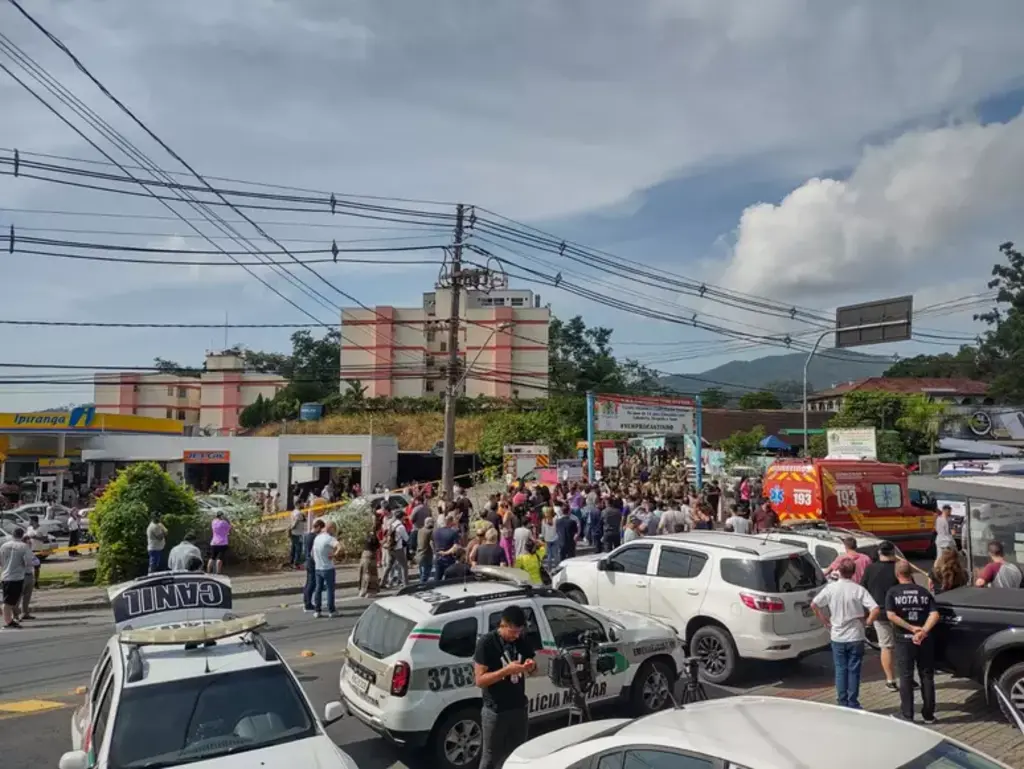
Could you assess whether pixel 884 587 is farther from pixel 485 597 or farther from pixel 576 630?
pixel 485 597

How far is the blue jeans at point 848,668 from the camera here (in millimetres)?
8297

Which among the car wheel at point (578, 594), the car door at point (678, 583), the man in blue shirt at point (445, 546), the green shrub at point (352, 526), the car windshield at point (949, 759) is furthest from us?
the green shrub at point (352, 526)

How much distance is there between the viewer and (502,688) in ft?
19.2

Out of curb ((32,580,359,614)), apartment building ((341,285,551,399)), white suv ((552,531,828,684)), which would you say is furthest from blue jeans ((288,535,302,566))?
apartment building ((341,285,551,399))

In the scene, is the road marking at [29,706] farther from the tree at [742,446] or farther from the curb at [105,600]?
the tree at [742,446]

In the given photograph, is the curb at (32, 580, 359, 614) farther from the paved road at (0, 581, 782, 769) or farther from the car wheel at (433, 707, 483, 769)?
the car wheel at (433, 707, 483, 769)

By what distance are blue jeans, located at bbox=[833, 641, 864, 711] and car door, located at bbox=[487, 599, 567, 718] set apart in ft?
9.42

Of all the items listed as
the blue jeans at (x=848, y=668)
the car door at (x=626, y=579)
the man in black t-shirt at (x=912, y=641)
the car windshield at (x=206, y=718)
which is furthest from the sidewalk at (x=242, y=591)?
the man in black t-shirt at (x=912, y=641)

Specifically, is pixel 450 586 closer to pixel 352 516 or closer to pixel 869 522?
pixel 352 516

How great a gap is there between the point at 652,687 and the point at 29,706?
22.5 ft

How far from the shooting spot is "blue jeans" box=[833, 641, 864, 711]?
830 centimetres

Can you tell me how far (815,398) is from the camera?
294 ft

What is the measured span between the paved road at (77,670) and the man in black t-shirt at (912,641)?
2204 mm

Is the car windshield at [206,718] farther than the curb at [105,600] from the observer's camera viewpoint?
No
